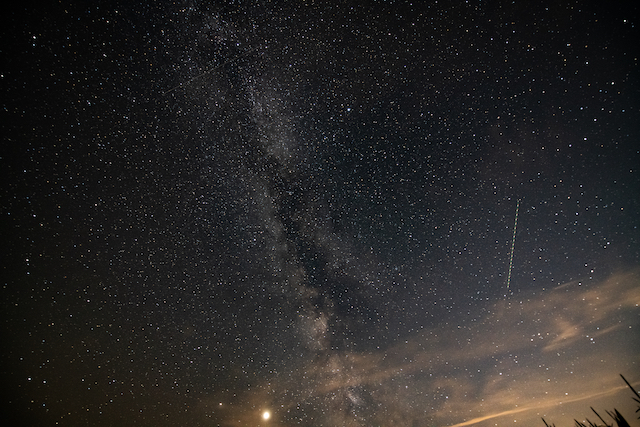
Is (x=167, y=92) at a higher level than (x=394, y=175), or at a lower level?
higher

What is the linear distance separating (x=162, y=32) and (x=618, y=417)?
913 centimetres

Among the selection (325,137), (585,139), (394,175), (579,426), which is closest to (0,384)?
(325,137)

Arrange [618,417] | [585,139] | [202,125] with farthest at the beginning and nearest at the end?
[618,417]
[585,139]
[202,125]

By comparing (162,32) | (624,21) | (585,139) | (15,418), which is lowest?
(585,139)

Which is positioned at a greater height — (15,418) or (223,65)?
(15,418)

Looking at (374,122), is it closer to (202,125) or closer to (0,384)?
(202,125)

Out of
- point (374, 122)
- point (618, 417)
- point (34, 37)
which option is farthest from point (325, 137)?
point (618, 417)

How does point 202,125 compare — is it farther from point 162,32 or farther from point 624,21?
point 624,21

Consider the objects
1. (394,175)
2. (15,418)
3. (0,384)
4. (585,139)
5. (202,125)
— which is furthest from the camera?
(15,418)

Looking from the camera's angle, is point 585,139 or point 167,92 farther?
point 585,139

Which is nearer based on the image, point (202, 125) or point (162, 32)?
point (162, 32)

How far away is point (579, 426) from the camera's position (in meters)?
5.11

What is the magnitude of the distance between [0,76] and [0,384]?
784cm

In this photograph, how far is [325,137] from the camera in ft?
9.18
